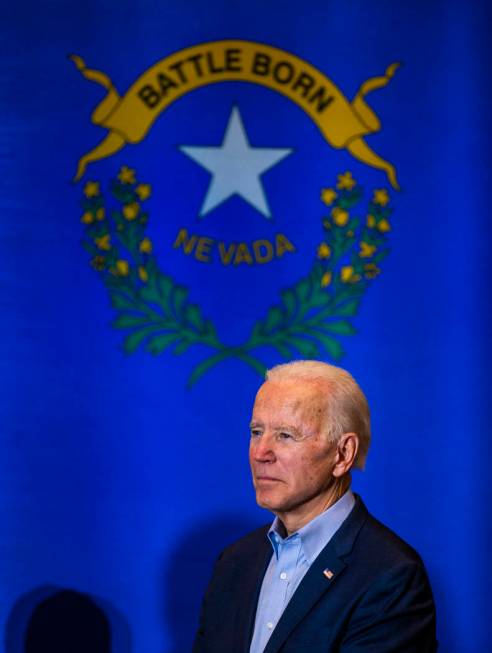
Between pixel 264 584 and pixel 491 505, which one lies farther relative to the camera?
pixel 491 505

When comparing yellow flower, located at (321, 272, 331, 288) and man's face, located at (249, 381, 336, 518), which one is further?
yellow flower, located at (321, 272, 331, 288)

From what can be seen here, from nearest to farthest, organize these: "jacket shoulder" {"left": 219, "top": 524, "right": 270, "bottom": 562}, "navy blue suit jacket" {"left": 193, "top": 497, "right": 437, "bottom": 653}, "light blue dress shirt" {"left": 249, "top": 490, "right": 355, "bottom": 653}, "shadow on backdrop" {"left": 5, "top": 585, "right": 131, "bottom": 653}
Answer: "navy blue suit jacket" {"left": 193, "top": 497, "right": 437, "bottom": 653}
"light blue dress shirt" {"left": 249, "top": 490, "right": 355, "bottom": 653}
"jacket shoulder" {"left": 219, "top": 524, "right": 270, "bottom": 562}
"shadow on backdrop" {"left": 5, "top": 585, "right": 131, "bottom": 653}

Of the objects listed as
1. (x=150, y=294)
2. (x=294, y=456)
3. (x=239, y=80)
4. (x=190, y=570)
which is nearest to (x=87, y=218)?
(x=150, y=294)

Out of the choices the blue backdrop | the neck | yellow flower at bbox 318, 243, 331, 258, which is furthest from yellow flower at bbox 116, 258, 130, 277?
the neck

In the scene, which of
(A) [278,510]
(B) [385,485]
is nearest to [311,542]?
(A) [278,510]

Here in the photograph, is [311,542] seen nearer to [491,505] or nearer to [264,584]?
[264,584]

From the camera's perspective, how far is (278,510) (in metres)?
2.29

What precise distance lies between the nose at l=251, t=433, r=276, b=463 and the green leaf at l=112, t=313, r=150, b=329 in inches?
48.8

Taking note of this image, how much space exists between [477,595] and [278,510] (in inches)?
59.9

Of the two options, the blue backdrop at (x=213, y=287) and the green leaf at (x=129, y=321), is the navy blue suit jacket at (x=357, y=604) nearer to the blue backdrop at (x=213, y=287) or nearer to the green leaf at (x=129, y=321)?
the blue backdrop at (x=213, y=287)

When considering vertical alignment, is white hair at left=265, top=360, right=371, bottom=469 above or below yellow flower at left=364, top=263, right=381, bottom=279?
below

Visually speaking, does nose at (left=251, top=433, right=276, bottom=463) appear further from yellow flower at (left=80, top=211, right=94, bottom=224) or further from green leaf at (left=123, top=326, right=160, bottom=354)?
yellow flower at (left=80, top=211, right=94, bottom=224)

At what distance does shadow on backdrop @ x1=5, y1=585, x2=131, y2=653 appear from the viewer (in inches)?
135

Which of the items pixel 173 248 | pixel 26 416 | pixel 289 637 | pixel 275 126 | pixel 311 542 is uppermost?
pixel 275 126
